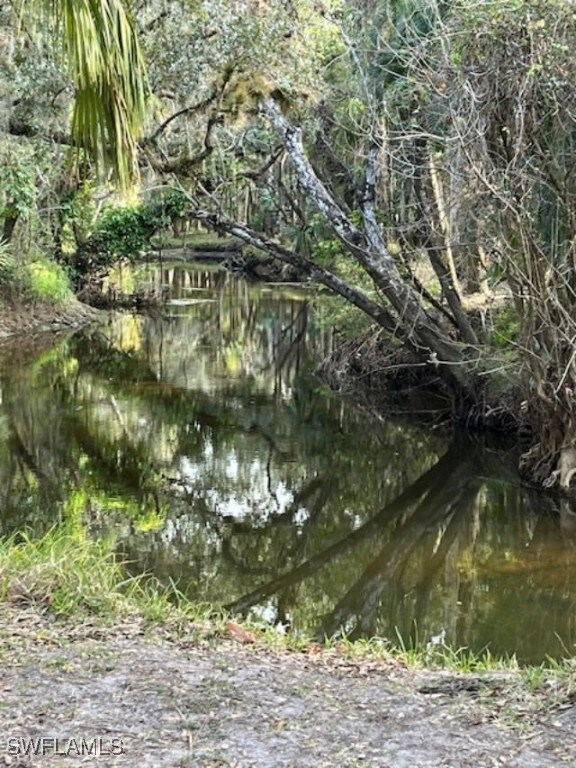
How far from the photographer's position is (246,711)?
3699 millimetres

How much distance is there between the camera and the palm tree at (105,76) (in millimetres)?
3803

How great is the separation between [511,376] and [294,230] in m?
11.2

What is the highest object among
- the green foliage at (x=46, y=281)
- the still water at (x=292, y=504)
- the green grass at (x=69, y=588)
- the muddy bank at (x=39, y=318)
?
the green foliage at (x=46, y=281)

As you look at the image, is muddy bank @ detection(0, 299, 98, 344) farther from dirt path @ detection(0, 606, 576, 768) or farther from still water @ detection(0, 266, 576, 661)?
dirt path @ detection(0, 606, 576, 768)

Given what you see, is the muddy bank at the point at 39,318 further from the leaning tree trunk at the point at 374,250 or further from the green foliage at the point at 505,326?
the green foliage at the point at 505,326

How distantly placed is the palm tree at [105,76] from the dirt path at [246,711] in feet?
7.75

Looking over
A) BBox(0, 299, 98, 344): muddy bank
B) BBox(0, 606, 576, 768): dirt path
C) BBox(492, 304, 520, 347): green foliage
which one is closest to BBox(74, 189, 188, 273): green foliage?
BBox(0, 299, 98, 344): muddy bank

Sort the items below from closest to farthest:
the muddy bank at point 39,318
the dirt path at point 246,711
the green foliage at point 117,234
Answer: the dirt path at point 246,711, the muddy bank at point 39,318, the green foliage at point 117,234

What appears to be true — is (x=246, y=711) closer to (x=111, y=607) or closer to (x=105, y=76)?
(x=111, y=607)

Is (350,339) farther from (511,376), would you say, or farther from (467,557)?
(467,557)

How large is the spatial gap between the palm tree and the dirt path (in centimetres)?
236

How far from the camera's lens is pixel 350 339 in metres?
16.1

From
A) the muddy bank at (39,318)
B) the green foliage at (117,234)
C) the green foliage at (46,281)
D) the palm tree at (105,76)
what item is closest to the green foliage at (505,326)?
the palm tree at (105,76)

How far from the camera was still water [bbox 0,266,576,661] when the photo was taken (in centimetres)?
692
